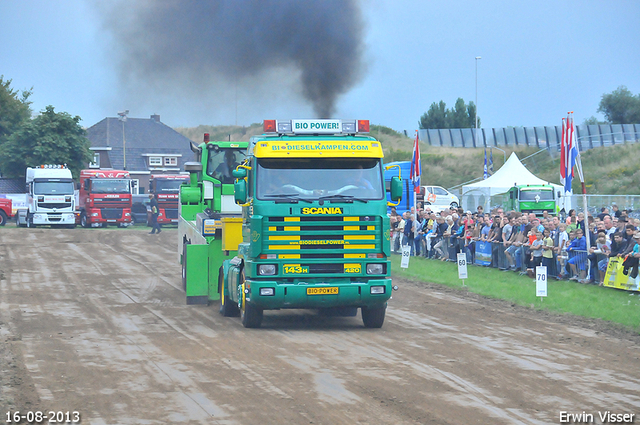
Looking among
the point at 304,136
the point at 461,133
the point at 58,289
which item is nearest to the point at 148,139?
the point at 461,133

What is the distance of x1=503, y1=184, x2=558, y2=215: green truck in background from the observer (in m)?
40.4

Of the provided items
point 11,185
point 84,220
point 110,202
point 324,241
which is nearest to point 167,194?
point 110,202

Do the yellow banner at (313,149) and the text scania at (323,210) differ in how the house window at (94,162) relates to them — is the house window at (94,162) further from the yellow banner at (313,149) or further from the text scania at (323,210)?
the text scania at (323,210)

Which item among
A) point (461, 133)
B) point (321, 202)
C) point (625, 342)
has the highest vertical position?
point (461, 133)

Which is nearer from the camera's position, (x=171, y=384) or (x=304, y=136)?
(x=171, y=384)

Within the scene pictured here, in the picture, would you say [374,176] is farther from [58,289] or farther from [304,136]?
[58,289]

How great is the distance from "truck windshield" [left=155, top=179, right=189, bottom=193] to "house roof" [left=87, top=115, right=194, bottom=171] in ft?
123

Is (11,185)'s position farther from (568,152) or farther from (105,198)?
(568,152)

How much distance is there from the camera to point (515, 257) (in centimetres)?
2139

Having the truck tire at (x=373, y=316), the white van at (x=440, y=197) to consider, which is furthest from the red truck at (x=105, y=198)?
the truck tire at (x=373, y=316)

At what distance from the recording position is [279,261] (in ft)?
39.8

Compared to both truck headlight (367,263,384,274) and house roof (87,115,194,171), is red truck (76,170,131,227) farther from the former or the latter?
house roof (87,115,194,171)

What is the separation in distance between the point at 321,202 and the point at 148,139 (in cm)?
7753

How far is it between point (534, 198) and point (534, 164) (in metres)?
24.6
